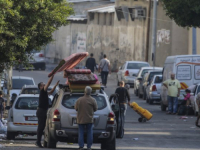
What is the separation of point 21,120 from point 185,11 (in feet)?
36.7

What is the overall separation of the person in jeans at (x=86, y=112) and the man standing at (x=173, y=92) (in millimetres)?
11920

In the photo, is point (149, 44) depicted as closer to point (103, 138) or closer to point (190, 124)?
point (190, 124)

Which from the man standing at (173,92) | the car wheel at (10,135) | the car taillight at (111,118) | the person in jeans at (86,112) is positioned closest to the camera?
the person in jeans at (86,112)

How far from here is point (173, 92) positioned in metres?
25.9

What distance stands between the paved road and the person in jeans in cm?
169

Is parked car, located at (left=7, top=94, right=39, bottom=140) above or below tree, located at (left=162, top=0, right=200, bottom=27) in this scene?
below

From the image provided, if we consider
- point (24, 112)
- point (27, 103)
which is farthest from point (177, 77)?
point (24, 112)

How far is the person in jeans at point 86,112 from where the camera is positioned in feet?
46.3

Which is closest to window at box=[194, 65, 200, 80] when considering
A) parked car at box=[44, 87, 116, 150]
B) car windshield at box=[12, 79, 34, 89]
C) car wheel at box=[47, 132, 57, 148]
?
car windshield at box=[12, 79, 34, 89]

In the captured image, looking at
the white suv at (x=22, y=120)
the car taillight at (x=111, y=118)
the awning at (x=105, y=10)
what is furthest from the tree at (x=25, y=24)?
the awning at (x=105, y=10)

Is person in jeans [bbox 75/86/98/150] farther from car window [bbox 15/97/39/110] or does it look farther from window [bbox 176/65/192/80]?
window [bbox 176/65/192/80]

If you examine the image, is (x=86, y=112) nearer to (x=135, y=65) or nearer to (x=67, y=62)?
(x=67, y=62)

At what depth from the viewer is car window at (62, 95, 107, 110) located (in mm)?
14731

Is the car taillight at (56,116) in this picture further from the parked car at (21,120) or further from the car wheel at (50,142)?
the parked car at (21,120)
